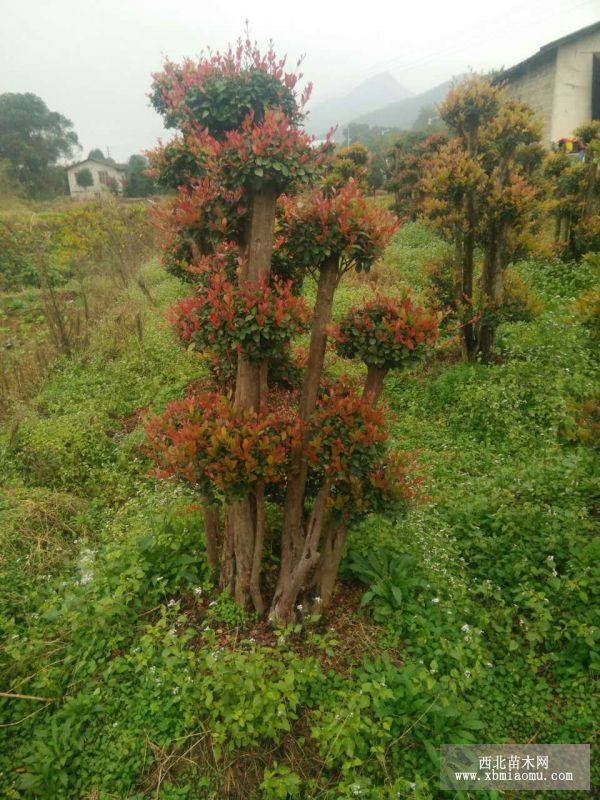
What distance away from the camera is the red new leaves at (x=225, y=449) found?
9.04 ft

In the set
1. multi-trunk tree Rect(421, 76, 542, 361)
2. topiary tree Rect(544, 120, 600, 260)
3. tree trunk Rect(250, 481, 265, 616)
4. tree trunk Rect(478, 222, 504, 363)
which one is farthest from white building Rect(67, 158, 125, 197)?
tree trunk Rect(250, 481, 265, 616)

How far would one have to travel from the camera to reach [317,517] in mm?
3289

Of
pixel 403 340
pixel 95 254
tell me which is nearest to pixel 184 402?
pixel 403 340

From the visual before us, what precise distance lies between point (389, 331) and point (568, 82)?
63.5ft

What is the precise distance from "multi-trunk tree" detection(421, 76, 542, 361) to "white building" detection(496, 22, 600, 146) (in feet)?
38.8

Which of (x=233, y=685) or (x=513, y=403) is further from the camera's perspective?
(x=513, y=403)

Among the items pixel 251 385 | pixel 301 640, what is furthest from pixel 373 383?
pixel 301 640

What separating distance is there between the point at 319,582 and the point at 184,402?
161 cm

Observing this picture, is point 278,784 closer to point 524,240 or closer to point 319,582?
point 319,582

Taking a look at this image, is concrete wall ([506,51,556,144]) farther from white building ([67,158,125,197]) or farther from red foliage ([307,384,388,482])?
white building ([67,158,125,197])

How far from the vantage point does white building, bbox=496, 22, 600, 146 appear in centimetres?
1609

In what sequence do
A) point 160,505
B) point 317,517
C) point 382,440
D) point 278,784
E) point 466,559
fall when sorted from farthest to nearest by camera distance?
point 160,505 → point 466,559 → point 317,517 → point 382,440 → point 278,784

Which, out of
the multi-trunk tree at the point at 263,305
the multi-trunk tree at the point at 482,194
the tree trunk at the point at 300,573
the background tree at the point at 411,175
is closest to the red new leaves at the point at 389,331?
the multi-trunk tree at the point at 263,305

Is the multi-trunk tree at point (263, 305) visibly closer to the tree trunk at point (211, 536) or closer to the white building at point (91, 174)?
the tree trunk at point (211, 536)
